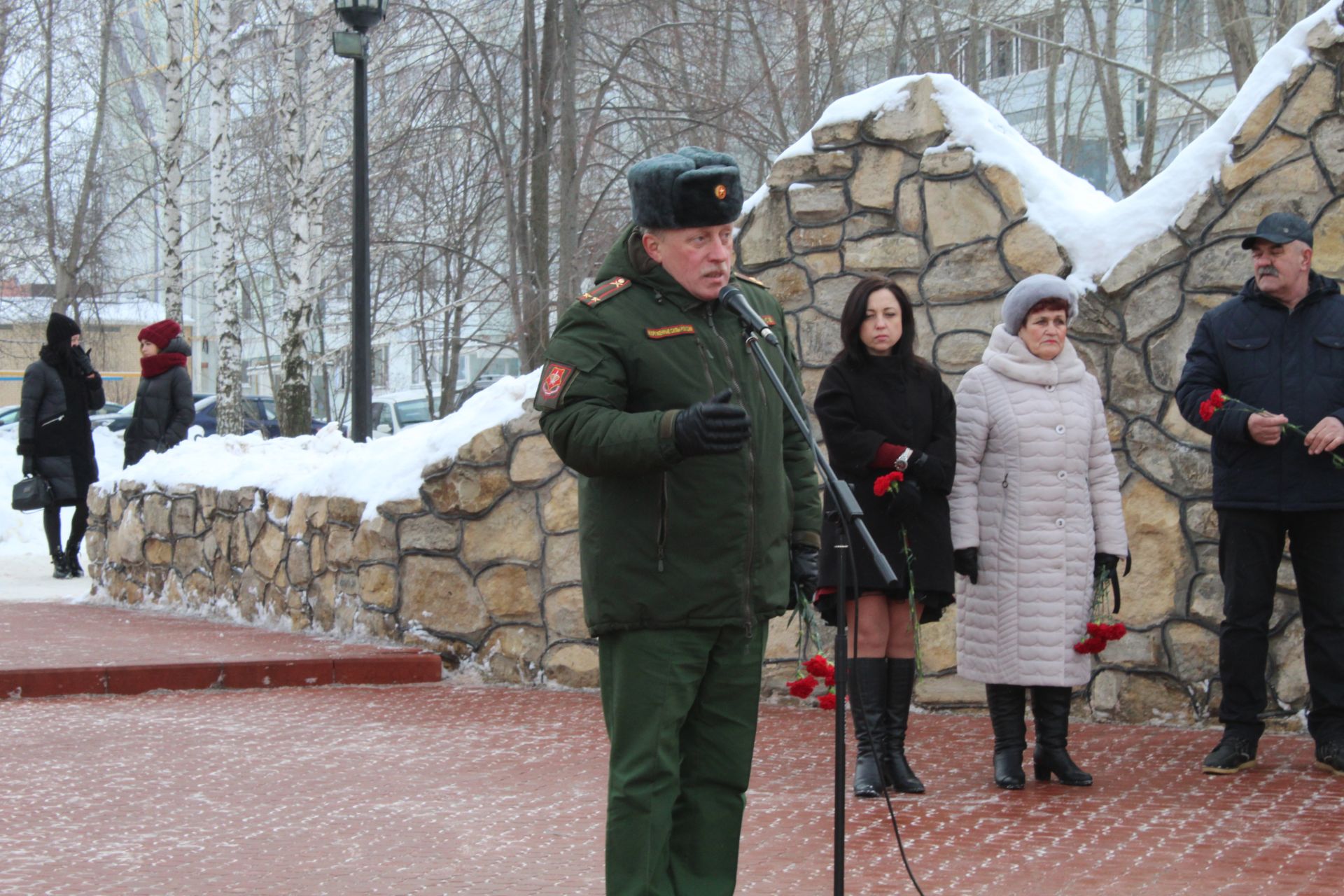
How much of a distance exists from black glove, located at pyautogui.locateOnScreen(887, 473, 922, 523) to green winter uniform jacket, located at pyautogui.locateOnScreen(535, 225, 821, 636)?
1.74 metres

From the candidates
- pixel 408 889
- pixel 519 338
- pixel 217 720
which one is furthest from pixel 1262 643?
pixel 519 338

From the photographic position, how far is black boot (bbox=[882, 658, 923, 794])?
206 inches

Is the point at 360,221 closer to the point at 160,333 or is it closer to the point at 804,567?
the point at 160,333

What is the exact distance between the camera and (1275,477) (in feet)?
17.7

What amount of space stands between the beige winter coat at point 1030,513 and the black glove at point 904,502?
218 mm

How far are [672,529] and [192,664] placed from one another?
194 inches

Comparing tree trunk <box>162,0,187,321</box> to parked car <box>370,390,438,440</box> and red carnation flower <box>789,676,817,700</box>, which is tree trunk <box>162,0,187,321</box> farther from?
red carnation flower <box>789,676,817,700</box>

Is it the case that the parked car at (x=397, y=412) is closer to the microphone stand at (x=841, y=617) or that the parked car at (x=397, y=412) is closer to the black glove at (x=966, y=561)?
the black glove at (x=966, y=561)

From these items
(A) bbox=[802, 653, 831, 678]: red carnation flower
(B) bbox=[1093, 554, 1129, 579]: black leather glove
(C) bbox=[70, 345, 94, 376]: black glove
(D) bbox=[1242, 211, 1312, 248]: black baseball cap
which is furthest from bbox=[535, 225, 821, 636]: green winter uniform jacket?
(C) bbox=[70, 345, 94, 376]: black glove

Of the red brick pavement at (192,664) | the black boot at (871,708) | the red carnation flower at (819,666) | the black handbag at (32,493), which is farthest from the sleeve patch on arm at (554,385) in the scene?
the black handbag at (32,493)

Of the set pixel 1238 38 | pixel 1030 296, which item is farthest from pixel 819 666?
pixel 1238 38

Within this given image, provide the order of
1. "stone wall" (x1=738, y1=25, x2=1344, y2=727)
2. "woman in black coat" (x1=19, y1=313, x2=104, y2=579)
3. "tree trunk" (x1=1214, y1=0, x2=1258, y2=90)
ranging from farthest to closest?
"tree trunk" (x1=1214, y1=0, x2=1258, y2=90) < "woman in black coat" (x1=19, y1=313, x2=104, y2=579) < "stone wall" (x1=738, y1=25, x2=1344, y2=727)

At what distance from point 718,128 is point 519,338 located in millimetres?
2828

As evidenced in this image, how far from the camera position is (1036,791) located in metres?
5.24
